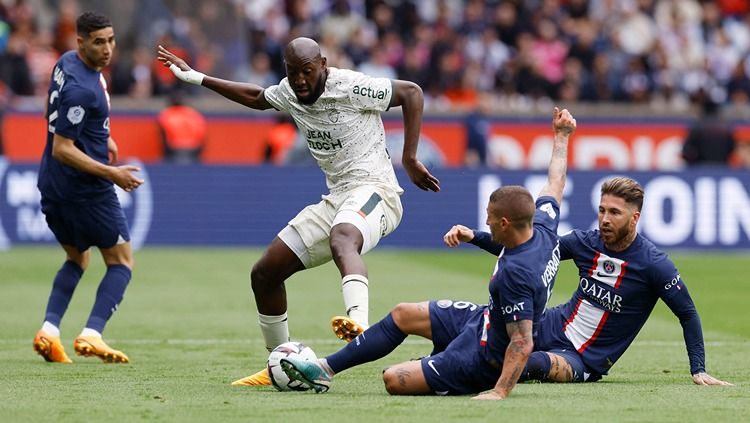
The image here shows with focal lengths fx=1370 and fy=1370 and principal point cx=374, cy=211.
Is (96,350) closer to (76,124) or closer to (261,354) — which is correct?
(261,354)

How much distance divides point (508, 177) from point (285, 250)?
1221 centimetres

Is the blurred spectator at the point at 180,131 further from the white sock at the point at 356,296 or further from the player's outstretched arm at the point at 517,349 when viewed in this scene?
the player's outstretched arm at the point at 517,349

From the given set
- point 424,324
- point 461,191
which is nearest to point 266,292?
point 424,324

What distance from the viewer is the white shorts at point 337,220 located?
855 centimetres

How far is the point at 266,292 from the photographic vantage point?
8797 mm

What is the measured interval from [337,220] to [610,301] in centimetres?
178

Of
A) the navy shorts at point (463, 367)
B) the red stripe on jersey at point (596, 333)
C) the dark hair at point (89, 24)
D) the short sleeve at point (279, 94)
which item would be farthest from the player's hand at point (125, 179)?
the red stripe on jersey at point (596, 333)

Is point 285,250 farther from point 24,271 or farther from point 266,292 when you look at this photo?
point 24,271

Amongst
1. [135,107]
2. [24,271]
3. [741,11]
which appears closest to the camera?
[24,271]

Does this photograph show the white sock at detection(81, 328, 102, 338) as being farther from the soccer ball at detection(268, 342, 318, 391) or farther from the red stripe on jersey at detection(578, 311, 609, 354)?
the red stripe on jersey at detection(578, 311, 609, 354)

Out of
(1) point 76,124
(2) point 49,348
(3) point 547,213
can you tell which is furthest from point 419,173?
(2) point 49,348

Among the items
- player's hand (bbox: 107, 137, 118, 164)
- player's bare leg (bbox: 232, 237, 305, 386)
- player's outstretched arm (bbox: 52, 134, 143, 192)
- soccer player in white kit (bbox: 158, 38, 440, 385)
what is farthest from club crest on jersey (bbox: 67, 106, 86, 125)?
player's bare leg (bbox: 232, 237, 305, 386)

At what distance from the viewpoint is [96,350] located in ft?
31.3

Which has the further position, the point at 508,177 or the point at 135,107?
the point at 135,107
